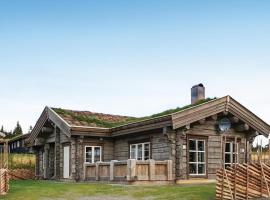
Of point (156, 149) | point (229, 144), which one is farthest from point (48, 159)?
point (229, 144)

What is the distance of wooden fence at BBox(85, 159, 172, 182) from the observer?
22.6 metres

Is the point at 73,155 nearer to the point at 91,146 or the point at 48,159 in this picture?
the point at 91,146

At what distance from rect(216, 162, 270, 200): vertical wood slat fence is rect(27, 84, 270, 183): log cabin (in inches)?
191

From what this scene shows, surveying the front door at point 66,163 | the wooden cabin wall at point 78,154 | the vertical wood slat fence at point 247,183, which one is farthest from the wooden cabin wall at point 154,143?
the vertical wood slat fence at point 247,183

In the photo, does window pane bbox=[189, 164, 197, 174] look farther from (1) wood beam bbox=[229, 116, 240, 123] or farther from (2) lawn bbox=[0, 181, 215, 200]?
(2) lawn bbox=[0, 181, 215, 200]

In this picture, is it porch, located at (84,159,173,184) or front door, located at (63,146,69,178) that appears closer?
porch, located at (84,159,173,184)

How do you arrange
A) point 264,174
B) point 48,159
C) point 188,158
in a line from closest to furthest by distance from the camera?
point 264,174, point 188,158, point 48,159

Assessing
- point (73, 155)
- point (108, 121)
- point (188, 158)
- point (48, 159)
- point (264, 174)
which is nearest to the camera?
point (264, 174)

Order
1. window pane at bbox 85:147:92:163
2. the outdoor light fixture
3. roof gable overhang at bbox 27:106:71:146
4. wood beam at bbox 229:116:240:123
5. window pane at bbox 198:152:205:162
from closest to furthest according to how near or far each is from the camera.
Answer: window pane at bbox 198:152:205:162
the outdoor light fixture
wood beam at bbox 229:116:240:123
roof gable overhang at bbox 27:106:71:146
window pane at bbox 85:147:92:163

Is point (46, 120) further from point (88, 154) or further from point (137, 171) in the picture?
point (137, 171)

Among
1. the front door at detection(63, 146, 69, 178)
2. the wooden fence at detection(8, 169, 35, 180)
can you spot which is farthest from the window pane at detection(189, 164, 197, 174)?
the wooden fence at detection(8, 169, 35, 180)

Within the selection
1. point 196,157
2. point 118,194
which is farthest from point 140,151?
point 118,194

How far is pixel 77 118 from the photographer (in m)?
29.5

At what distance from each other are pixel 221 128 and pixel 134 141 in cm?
500
